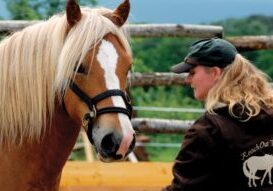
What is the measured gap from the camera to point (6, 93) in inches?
134

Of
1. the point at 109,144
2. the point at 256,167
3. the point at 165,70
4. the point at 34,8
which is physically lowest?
the point at 165,70

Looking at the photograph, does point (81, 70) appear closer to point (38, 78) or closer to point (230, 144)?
point (38, 78)

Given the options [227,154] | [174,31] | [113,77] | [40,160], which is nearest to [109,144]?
[113,77]

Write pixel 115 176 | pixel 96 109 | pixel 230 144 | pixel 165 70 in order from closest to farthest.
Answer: pixel 230 144
pixel 96 109
pixel 115 176
pixel 165 70

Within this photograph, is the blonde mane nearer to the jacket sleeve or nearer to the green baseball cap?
the green baseball cap

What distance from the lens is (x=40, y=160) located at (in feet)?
11.1

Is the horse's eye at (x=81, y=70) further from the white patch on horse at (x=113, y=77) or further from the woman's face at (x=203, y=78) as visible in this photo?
the woman's face at (x=203, y=78)

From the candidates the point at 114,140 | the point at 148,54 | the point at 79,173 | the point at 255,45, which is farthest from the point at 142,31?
the point at 148,54

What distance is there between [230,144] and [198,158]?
0.13 m

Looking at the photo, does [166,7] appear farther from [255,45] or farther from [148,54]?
[255,45]

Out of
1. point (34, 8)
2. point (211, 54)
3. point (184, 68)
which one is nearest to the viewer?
point (211, 54)

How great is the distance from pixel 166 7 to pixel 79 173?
178ft

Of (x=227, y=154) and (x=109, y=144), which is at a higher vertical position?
(x=227, y=154)

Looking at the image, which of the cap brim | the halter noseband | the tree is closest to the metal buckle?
the halter noseband
